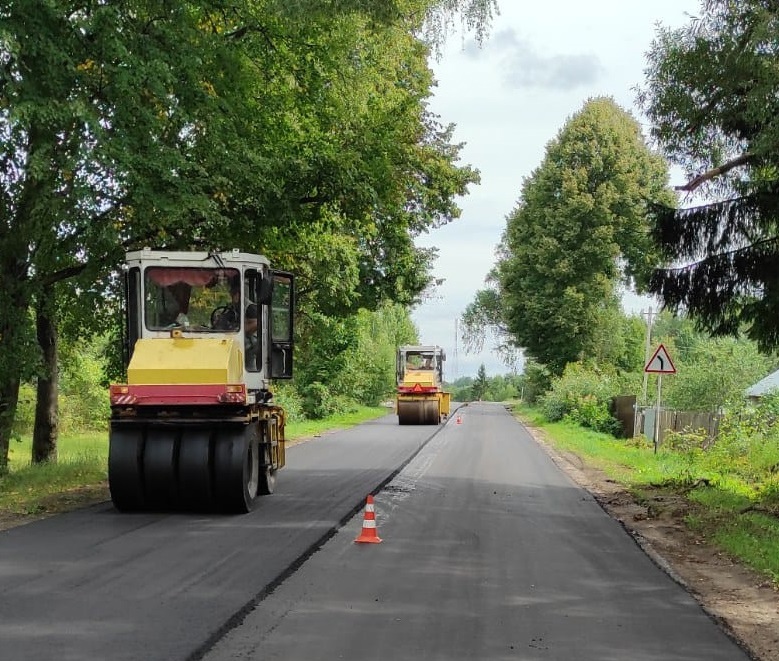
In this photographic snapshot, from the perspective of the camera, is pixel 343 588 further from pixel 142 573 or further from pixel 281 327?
pixel 281 327

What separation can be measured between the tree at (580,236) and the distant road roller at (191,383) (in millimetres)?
39581

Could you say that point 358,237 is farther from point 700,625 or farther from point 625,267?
point 625,267

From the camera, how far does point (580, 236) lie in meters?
52.1

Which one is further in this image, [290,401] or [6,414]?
[290,401]

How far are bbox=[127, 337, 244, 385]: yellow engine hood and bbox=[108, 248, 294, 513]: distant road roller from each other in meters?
0.01

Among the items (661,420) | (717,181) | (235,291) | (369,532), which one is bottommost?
(369,532)

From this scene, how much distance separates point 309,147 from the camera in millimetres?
17047

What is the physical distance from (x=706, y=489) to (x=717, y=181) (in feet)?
18.9

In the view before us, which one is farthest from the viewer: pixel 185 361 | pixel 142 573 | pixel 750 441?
pixel 750 441

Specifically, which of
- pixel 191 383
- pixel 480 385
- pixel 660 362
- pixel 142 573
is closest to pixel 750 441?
pixel 660 362

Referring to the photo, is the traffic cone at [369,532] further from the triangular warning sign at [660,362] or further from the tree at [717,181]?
the triangular warning sign at [660,362]

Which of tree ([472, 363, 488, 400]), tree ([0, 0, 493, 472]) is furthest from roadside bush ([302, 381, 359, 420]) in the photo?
tree ([472, 363, 488, 400])

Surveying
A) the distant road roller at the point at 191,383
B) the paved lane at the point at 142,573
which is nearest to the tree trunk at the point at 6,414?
the distant road roller at the point at 191,383

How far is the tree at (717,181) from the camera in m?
11.6
